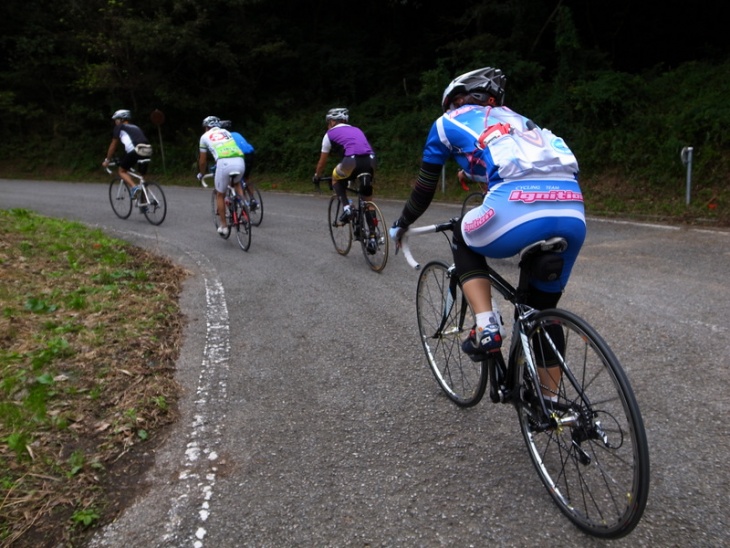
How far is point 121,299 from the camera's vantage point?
615 cm

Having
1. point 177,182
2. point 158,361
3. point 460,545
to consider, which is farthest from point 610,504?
point 177,182

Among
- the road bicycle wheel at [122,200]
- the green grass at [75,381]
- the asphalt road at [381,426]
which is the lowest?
the road bicycle wheel at [122,200]

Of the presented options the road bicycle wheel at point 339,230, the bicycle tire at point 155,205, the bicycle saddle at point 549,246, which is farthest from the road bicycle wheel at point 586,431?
the bicycle tire at point 155,205

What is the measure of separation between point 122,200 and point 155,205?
48.2 inches

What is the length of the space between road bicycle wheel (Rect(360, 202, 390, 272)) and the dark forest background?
6.60m

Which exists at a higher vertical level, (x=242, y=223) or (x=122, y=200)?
(x=242, y=223)

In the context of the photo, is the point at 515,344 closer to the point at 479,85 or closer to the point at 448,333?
the point at 448,333

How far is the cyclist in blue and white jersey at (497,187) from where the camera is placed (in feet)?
9.14

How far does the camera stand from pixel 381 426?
365 cm

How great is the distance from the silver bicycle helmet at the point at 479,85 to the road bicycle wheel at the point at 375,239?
164 inches

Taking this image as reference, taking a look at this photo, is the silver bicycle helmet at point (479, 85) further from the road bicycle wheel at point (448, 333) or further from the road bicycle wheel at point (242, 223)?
the road bicycle wheel at point (242, 223)

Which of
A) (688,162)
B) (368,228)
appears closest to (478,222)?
(368,228)

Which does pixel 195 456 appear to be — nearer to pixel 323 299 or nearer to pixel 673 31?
pixel 323 299

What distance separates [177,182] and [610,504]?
21.1 m
